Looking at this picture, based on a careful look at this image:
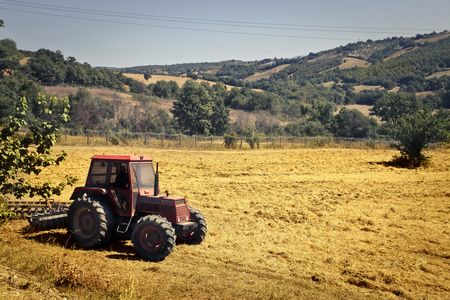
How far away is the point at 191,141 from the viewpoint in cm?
4250

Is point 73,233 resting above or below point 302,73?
below

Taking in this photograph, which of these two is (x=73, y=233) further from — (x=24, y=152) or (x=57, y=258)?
(x=24, y=152)

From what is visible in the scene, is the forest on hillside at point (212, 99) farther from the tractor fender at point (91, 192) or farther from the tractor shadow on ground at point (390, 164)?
the tractor fender at point (91, 192)

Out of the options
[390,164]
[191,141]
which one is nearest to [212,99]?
[191,141]

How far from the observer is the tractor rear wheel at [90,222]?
8906 millimetres

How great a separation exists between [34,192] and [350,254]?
349 inches

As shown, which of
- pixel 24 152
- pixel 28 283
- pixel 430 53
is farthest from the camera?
pixel 430 53

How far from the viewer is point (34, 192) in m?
10.4

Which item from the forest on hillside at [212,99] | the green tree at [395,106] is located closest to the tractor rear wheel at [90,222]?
the forest on hillside at [212,99]

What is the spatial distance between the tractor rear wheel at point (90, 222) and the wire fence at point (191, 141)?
1114 inches

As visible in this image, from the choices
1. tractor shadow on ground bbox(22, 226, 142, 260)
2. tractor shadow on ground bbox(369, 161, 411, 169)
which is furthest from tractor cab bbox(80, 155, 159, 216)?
tractor shadow on ground bbox(369, 161, 411, 169)

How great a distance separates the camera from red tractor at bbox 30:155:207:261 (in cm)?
873

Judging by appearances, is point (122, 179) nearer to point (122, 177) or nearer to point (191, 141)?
point (122, 177)

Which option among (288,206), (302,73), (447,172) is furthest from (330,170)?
(302,73)
